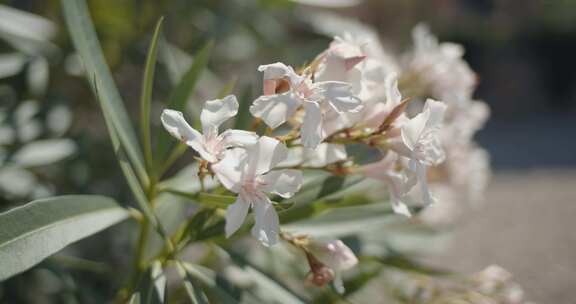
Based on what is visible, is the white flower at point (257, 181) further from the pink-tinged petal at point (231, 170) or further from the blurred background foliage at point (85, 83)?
the blurred background foliage at point (85, 83)

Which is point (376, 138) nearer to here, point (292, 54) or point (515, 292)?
point (515, 292)

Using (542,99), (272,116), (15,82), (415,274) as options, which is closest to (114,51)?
(15,82)

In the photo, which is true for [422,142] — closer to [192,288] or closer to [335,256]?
[335,256]

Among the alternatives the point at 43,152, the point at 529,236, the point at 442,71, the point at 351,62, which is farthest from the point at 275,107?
the point at 529,236

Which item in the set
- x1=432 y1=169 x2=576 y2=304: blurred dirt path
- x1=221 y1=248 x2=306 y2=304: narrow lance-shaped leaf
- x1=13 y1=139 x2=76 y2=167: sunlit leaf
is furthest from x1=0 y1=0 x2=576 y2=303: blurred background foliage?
x1=432 y1=169 x2=576 y2=304: blurred dirt path

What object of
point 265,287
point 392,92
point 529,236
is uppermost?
point 529,236

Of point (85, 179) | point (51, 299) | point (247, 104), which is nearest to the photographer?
point (247, 104)

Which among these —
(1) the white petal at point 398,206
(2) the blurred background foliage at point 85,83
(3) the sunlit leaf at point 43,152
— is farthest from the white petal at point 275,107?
(3) the sunlit leaf at point 43,152
